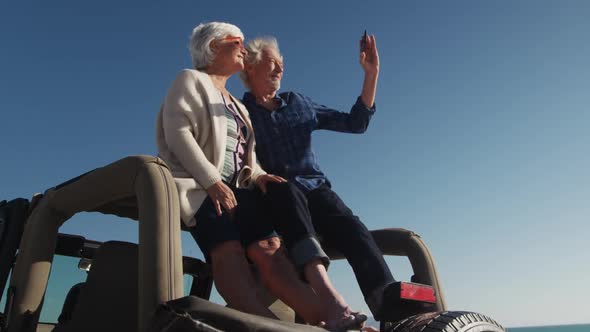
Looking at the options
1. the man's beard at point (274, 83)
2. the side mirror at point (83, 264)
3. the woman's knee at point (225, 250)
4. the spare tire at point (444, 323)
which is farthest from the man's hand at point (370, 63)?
the side mirror at point (83, 264)

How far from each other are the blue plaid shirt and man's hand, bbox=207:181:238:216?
565mm

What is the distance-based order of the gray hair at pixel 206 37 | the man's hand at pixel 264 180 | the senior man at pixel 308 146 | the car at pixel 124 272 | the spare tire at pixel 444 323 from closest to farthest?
the car at pixel 124 272
the spare tire at pixel 444 323
the senior man at pixel 308 146
the man's hand at pixel 264 180
the gray hair at pixel 206 37

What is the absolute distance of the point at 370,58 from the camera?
3133 millimetres

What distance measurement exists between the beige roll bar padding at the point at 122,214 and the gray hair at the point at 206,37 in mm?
908

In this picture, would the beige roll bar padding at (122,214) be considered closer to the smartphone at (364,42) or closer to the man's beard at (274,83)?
the man's beard at (274,83)

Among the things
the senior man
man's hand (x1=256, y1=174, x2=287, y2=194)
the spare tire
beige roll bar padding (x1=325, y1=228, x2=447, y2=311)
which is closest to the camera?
the spare tire

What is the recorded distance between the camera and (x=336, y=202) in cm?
268

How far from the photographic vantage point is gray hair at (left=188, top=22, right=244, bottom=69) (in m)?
2.83

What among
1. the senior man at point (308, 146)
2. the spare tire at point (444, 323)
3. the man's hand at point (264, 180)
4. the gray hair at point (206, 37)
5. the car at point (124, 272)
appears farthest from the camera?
the gray hair at point (206, 37)

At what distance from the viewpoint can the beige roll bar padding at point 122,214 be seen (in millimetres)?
1677

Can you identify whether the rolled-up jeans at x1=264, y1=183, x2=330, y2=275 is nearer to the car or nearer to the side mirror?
the car

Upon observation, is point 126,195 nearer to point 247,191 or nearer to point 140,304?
point 140,304

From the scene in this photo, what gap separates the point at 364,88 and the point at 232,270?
145 centimetres

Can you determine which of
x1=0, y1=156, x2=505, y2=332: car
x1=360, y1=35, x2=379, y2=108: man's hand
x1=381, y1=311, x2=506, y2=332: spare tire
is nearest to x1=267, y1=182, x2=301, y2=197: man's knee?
x1=0, y1=156, x2=505, y2=332: car
